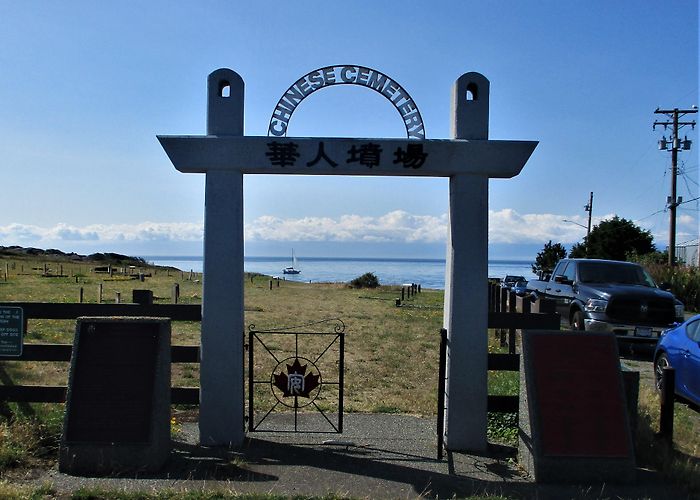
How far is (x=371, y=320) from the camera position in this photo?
20.8 meters

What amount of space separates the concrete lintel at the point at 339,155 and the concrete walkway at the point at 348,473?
9.69ft

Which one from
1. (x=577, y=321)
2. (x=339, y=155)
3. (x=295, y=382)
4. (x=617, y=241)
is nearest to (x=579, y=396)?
(x=295, y=382)

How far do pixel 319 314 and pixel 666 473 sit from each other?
1682cm

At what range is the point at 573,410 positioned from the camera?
609cm

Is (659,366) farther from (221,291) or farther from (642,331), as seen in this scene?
(221,291)

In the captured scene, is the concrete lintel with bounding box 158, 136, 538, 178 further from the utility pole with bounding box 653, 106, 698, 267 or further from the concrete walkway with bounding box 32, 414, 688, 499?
the utility pole with bounding box 653, 106, 698, 267

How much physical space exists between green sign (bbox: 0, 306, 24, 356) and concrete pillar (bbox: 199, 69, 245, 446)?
6.76 feet

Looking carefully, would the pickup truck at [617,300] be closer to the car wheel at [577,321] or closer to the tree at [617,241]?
the car wheel at [577,321]

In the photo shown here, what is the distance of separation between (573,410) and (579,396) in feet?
0.53

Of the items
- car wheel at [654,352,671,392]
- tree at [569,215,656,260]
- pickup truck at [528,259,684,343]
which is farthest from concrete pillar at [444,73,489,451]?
tree at [569,215,656,260]

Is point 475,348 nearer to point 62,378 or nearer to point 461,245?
point 461,245

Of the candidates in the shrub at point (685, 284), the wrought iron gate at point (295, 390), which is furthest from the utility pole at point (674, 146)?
the wrought iron gate at point (295, 390)

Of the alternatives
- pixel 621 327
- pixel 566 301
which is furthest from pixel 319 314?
pixel 621 327

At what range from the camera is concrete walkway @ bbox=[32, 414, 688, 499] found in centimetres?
551
